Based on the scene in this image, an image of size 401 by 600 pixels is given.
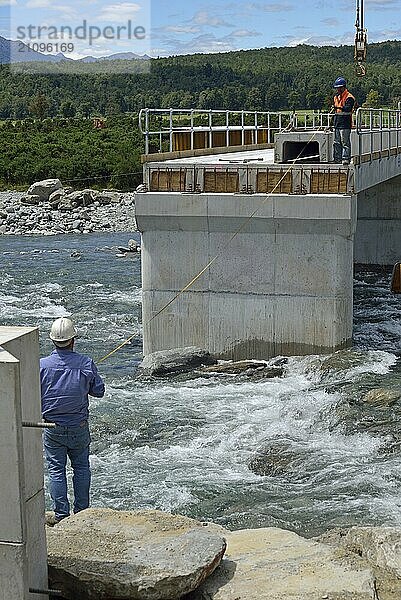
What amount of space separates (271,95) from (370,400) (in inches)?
3776

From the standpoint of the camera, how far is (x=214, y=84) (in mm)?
118625

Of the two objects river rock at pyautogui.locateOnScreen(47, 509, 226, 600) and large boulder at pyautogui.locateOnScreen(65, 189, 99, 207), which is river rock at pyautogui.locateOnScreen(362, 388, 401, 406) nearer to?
river rock at pyautogui.locateOnScreen(47, 509, 226, 600)

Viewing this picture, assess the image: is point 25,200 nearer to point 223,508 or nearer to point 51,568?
point 223,508

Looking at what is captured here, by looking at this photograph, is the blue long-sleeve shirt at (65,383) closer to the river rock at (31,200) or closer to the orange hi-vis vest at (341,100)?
the orange hi-vis vest at (341,100)

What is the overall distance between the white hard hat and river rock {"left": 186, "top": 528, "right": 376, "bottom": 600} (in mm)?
2191

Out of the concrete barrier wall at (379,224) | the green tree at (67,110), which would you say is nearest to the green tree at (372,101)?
the concrete barrier wall at (379,224)

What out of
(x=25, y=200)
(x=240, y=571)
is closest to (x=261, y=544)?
(x=240, y=571)

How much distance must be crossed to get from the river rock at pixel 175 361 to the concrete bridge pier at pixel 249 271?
230 mm

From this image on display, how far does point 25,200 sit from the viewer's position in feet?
168

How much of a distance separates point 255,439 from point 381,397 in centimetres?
262

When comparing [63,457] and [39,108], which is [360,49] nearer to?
[63,457]

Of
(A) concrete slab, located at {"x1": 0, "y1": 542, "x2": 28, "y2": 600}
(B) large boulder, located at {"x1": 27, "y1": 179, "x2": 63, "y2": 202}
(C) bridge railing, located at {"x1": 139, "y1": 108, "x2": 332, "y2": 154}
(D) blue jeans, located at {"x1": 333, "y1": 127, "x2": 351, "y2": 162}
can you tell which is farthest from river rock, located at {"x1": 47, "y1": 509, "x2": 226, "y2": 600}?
(B) large boulder, located at {"x1": 27, "y1": 179, "x2": 63, "y2": 202}

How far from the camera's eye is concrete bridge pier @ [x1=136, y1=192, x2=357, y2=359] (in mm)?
17125

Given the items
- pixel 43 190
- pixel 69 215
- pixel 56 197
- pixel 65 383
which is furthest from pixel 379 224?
pixel 65 383
